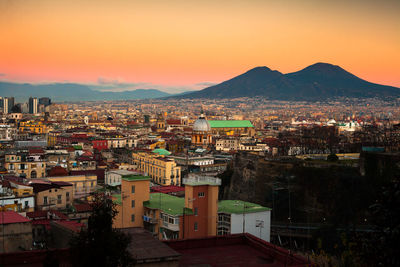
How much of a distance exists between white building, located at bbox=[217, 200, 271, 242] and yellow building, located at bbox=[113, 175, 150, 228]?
2.28 metres

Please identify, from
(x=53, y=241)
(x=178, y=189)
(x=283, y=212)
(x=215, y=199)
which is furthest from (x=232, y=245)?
(x=283, y=212)

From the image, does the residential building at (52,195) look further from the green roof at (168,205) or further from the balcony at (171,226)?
the balcony at (171,226)

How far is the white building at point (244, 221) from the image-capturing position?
551 inches

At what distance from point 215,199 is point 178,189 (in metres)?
7.53

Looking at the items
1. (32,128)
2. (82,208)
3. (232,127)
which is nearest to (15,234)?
(82,208)

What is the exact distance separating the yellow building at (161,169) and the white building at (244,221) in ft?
51.4

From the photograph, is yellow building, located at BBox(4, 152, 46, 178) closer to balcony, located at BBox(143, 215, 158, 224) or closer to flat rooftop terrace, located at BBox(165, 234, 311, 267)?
balcony, located at BBox(143, 215, 158, 224)

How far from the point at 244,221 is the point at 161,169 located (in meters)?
17.1

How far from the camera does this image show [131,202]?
43.5 feet

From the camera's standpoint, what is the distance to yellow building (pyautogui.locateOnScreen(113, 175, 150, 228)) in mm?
13094

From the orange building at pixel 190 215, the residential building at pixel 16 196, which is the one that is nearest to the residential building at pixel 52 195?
the residential building at pixel 16 196

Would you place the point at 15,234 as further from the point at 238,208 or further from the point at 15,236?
the point at 238,208

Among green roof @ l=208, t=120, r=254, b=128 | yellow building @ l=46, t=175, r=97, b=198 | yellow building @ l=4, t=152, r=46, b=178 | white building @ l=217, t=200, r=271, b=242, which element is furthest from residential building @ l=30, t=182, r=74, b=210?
green roof @ l=208, t=120, r=254, b=128

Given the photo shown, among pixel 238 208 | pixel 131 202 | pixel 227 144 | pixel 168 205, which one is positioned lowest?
pixel 227 144
